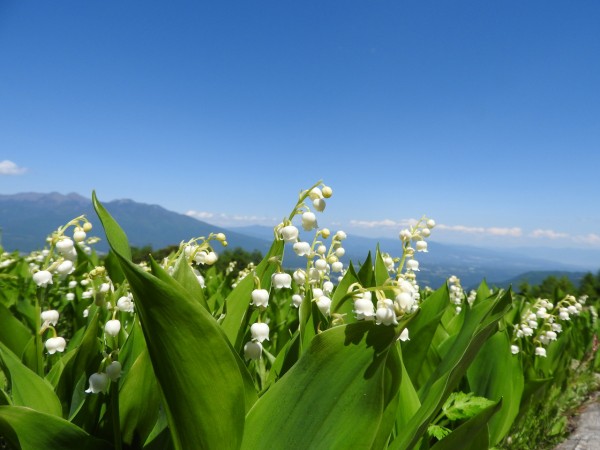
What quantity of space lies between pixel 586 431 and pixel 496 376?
231 cm

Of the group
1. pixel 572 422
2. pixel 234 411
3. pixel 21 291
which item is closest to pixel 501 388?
pixel 234 411

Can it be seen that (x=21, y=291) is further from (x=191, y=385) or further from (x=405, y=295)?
(x=405, y=295)

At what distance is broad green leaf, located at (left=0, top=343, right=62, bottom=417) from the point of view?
1.32m

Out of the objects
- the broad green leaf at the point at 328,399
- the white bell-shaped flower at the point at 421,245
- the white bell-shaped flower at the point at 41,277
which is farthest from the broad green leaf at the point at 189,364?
the white bell-shaped flower at the point at 421,245

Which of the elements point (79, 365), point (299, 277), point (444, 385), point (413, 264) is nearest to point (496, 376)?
point (413, 264)

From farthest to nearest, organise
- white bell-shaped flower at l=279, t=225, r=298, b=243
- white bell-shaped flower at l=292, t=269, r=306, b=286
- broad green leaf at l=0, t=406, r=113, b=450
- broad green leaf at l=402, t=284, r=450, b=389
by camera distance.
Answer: broad green leaf at l=402, t=284, r=450, b=389, white bell-shaped flower at l=292, t=269, r=306, b=286, white bell-shaped flower at l=279, t=225, r=298, b=243, broad green leaf at l=0, t=406, r=113, b=450

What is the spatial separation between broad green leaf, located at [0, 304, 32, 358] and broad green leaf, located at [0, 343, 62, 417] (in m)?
0.82

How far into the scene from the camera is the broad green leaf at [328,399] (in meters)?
1.05

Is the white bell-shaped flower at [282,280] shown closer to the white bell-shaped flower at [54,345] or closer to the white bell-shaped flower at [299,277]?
the white bell-shaped flower at [299,277]

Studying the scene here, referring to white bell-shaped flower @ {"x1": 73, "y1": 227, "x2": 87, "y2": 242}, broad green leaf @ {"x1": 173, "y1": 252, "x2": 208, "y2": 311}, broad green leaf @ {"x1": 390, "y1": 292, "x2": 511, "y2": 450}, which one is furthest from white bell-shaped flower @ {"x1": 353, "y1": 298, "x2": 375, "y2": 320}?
white bell-shaped flower @ {"x1": 73, "y1": 227, "x2": 87, "y2": 242}

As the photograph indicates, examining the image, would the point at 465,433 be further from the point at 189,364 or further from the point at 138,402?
the point at 138,402

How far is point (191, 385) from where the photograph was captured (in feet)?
3.28

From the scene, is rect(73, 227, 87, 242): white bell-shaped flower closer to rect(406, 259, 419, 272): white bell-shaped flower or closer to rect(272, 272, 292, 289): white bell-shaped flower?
rect(272, 272, 292, 289): white bell-shaped flower

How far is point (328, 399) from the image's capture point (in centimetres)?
109
